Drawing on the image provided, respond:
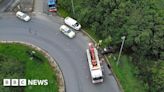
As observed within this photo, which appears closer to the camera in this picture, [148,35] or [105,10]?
→ [148,35]

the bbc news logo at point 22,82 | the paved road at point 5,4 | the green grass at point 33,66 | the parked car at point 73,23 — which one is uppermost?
the paved road at point 5,4

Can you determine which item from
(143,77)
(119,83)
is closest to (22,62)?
(119,83)

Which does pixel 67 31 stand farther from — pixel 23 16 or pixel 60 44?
pixel 23 16

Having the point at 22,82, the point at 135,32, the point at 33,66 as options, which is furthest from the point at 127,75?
the point at 22,82

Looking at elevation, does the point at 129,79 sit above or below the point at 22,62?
below

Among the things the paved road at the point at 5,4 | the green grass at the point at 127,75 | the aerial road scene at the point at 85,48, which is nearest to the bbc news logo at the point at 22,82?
the aerial road scene at the point at 85,48

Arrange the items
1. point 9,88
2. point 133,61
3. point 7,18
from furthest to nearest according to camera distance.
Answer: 1. point 7,18
2. point 133,61
3. point 9,88

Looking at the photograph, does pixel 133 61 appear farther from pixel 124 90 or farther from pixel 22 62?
pixel 22 62

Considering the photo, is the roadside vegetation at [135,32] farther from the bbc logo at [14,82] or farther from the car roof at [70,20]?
the bbc logo at [14,82]

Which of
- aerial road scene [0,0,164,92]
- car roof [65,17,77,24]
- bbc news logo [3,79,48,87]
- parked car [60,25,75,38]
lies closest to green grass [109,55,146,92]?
aerial road scene [0,0,164,92]
